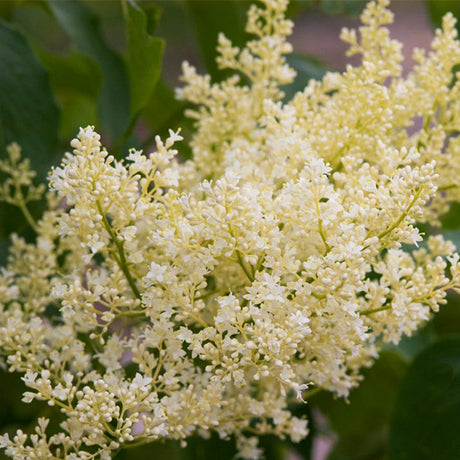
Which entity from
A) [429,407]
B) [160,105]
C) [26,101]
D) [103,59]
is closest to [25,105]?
[26,101]

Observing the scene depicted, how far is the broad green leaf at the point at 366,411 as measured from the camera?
112 cm

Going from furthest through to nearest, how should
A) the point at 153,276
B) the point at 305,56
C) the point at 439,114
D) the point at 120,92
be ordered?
the point at 305,56 < the point at 120,92 < the point at 439,114 < the point at 153,276

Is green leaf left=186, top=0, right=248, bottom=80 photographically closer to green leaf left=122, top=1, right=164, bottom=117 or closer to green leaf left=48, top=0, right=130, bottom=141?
green leaf left=48, top=0, right=130, bottom=141

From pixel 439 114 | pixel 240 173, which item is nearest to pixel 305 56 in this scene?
pixel 439 114

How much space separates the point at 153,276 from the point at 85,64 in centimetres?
78

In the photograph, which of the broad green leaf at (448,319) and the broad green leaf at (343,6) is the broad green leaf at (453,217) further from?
the broad green leaf at (343,6)

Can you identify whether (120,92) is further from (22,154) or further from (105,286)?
(105,286)

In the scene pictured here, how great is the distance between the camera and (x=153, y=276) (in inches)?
21.8

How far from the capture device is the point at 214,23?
121 centimetres

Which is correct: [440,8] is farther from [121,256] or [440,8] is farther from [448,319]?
[121,256]

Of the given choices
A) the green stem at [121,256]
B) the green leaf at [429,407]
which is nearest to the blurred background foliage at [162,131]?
the green leaf at [429,407]

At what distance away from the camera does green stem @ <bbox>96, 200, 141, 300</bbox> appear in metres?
0.57

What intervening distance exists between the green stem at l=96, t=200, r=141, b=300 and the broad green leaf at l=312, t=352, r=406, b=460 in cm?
→ 55

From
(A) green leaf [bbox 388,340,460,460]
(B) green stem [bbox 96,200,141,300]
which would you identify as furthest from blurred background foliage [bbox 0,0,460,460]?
(B) green stem [bbox 96,200,141,300]
